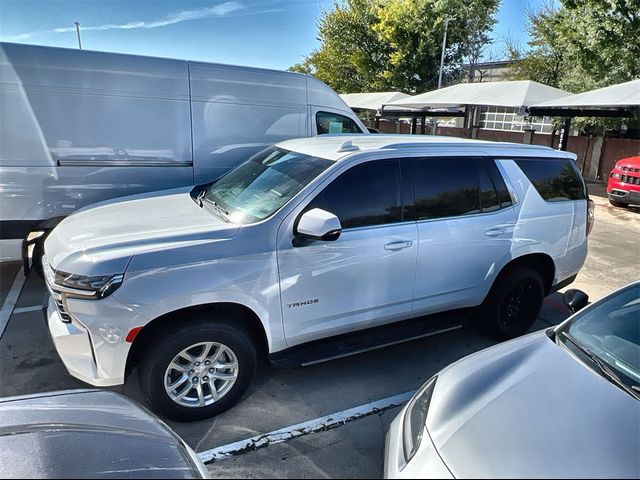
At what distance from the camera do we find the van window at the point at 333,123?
6449 millimetres

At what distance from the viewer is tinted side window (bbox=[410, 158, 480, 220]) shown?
11.4 ft

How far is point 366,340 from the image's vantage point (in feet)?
10.9

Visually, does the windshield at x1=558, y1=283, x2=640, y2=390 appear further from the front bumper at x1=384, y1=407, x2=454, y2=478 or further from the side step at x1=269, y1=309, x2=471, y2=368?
the side step at x1=269, y1=309, x2=471, y2=368

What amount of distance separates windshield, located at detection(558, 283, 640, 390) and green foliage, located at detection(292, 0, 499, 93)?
2421 centimetres

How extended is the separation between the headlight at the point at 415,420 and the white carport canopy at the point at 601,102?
1074 centimetres

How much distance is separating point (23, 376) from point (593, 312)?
402 cm

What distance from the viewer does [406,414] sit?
2.13 m

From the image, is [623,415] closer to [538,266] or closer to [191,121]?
[538,266]

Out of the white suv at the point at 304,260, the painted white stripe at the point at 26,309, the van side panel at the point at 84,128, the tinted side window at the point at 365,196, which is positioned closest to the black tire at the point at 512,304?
the white suv at the point at 304,260

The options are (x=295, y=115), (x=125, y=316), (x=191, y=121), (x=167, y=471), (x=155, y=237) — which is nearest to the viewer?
(x=167, y=471)

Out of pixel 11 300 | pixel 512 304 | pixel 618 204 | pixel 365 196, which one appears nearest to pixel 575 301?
pixel 512 304

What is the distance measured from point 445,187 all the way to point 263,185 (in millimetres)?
1502

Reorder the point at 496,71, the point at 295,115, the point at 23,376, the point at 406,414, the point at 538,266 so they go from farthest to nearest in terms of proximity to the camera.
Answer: the point at 496,71
the point at 295,115
the point at 538,266
the point at 23,376
the point at 406,414

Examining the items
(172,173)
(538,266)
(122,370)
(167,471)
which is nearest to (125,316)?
(122,370)
